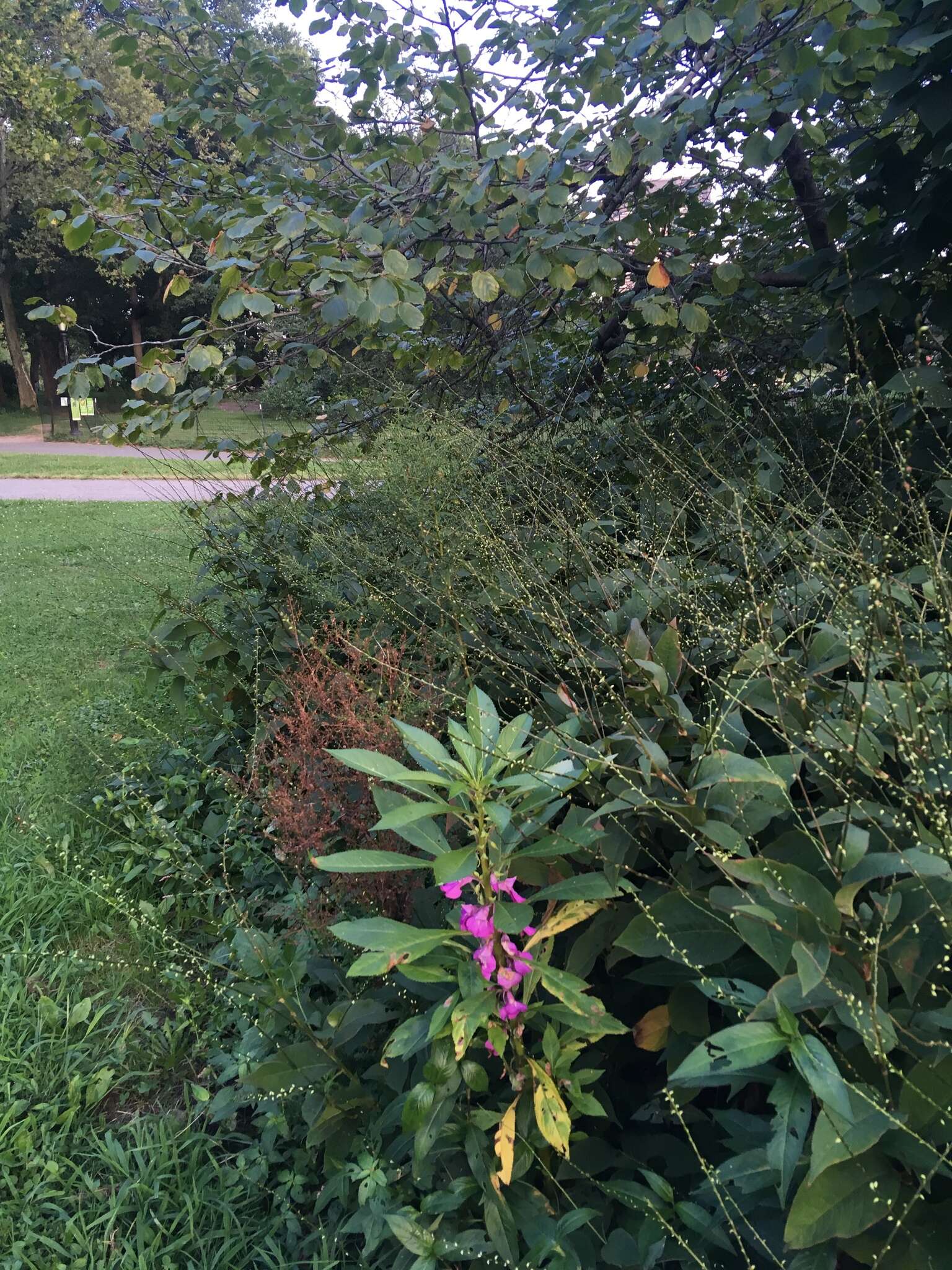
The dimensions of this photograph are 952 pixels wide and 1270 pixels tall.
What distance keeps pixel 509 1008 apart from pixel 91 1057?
150 centimetres

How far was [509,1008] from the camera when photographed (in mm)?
1187

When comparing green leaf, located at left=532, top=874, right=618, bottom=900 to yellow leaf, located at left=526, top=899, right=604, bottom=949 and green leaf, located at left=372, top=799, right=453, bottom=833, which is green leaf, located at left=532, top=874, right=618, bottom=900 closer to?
yellow leaf, located at left=526, top=899, right=604, bottom=949

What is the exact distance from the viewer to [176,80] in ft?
11.1

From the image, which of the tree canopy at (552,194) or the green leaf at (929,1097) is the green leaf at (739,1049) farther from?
the tree canopy at (552,194)

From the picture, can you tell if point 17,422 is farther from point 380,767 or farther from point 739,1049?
point 739,1049

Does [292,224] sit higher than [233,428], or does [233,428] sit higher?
[292,224]

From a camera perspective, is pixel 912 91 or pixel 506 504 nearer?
pixel 912 91

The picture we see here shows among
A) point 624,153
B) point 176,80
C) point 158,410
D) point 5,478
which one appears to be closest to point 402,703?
point 158,410

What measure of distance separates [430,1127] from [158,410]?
252 centimetres

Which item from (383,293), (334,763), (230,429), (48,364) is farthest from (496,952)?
(48,364)

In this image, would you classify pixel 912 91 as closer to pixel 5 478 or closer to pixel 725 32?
pixel 725 32

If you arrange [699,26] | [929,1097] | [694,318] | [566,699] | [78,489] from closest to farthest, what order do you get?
[929,1097] < [566,699] < [699,26] < [694,318] < [78,489]

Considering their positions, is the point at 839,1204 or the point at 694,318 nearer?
the point at 839,1204

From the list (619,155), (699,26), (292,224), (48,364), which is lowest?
(292,224)
